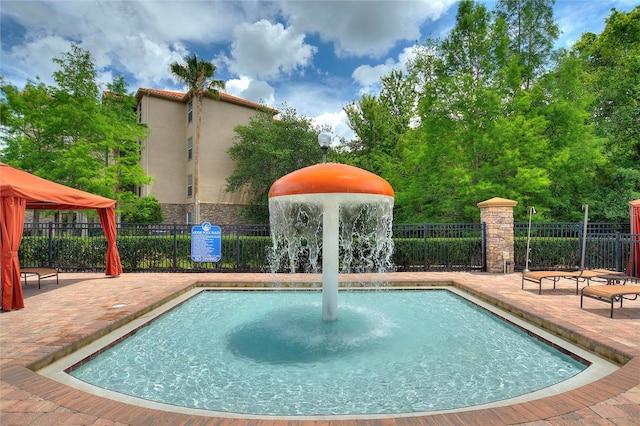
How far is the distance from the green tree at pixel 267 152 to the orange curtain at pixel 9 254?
62.0 ft

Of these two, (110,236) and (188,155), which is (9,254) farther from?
(188,155)

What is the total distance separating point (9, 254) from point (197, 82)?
73.4 ft

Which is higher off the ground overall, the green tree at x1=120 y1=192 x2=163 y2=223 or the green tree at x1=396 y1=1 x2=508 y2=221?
the green tree at x1=396 y1=1 x2=508 y2=221

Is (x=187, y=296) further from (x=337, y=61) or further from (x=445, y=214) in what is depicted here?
(x=445, y=214)

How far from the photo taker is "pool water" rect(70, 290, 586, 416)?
3410mm

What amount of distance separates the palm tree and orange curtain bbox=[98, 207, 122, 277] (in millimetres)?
14785

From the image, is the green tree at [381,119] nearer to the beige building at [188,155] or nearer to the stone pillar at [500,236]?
the beige building at [188,155]

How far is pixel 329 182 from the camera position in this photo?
4875mm

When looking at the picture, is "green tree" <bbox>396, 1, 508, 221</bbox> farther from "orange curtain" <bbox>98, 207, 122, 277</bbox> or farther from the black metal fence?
"orange curtain" <bbox>98, 207, 122, 277</bbox>

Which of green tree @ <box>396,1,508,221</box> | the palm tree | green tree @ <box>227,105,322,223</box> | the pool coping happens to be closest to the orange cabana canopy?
the pool coping

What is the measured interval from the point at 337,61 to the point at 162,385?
1472cm

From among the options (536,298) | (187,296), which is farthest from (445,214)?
(187,296)

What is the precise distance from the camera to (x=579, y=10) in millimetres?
9867

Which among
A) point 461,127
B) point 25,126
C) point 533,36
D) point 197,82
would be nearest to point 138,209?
point 25,126
